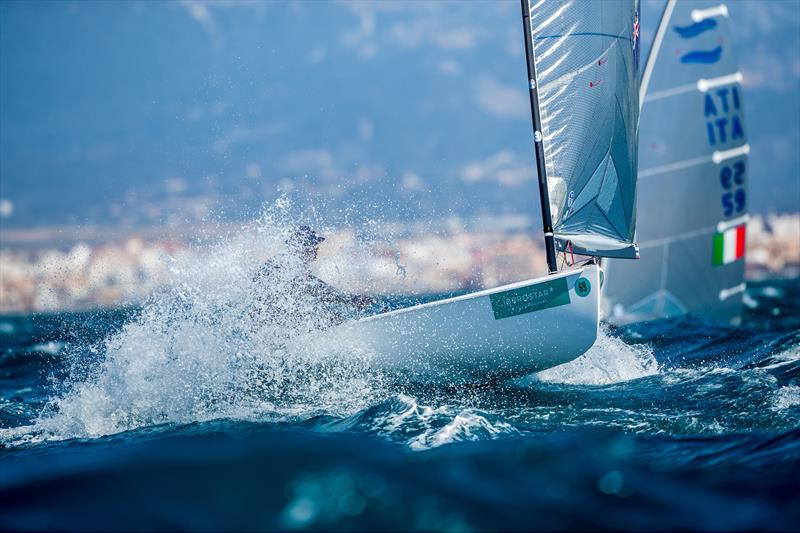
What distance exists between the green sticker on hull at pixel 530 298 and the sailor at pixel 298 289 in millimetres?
1404

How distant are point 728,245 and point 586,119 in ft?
28.6

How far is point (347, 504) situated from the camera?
322 centimetres

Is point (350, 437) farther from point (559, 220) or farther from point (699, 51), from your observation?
point (699, 51)

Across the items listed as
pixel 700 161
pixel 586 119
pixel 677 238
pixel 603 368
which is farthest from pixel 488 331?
pixel 700 161

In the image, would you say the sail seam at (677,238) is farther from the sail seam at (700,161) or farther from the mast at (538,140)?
the mast at (538,140)

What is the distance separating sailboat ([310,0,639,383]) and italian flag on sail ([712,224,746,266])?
25.3 feet

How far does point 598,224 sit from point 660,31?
8.25 metres

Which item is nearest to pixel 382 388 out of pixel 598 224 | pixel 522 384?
pixel 522 384

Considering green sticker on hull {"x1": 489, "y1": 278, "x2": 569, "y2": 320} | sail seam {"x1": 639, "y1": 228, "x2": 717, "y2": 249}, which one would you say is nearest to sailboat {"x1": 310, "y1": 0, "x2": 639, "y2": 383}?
green sticker on hull {"x1": 489, "y1": 278, "x2": 569, "y2": 320}

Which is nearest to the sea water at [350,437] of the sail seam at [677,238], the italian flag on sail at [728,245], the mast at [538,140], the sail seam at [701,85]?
the mast at [538,140]

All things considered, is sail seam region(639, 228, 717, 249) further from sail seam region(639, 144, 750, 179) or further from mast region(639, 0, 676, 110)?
mast region(639, 0, 676, 110)

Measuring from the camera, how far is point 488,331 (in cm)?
576

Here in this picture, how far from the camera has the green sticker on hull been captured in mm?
5672

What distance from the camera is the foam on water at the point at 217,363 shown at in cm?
535
